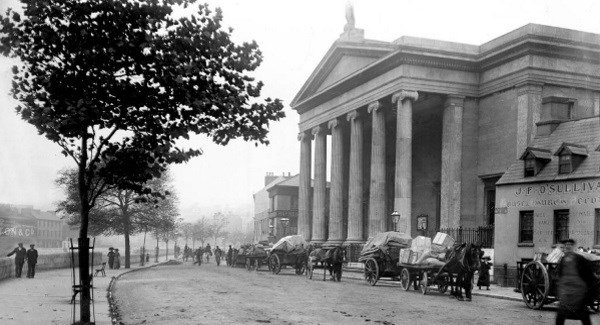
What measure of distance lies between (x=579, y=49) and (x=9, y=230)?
3475 inches

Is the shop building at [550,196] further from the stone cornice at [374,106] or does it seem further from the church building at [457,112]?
the stone cornice at [374,106]

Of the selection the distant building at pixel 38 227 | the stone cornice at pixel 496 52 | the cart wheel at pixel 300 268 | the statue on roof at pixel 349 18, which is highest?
the statue on roof at pixel 349 18

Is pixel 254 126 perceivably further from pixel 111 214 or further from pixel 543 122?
pixel 111 214

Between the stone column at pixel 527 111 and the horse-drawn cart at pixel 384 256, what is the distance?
1306 cm

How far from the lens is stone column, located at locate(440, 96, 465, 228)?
135 ft

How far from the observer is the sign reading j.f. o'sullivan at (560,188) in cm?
2609

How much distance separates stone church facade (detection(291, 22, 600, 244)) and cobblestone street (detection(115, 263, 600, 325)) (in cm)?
1383

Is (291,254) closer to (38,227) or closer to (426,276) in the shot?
(426,276)

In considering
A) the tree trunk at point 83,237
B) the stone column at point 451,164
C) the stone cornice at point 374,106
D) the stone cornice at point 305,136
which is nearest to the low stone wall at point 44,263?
the tree trunk at point 83,237

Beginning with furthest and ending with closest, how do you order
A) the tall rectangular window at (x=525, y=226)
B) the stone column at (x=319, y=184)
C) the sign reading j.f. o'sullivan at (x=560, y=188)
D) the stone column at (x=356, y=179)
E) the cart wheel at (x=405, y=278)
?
1. the stone column at (x=319, y=184)
2. the stone column at (x=356, y=179)
3. the tall rectangular window at (x=525, y=226)
4. the sign reading j.f. o'sullivan at (x=560, y=188)
5. the cart wheel at (x=405, y=278)

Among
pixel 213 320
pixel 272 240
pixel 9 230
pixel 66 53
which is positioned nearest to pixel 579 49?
pixel 213 320

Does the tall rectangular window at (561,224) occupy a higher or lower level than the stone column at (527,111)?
lower

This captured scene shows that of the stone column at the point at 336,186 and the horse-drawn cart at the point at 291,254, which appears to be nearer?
the horse-drawn cart at the point at 291,254

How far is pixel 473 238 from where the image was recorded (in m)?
40.4
